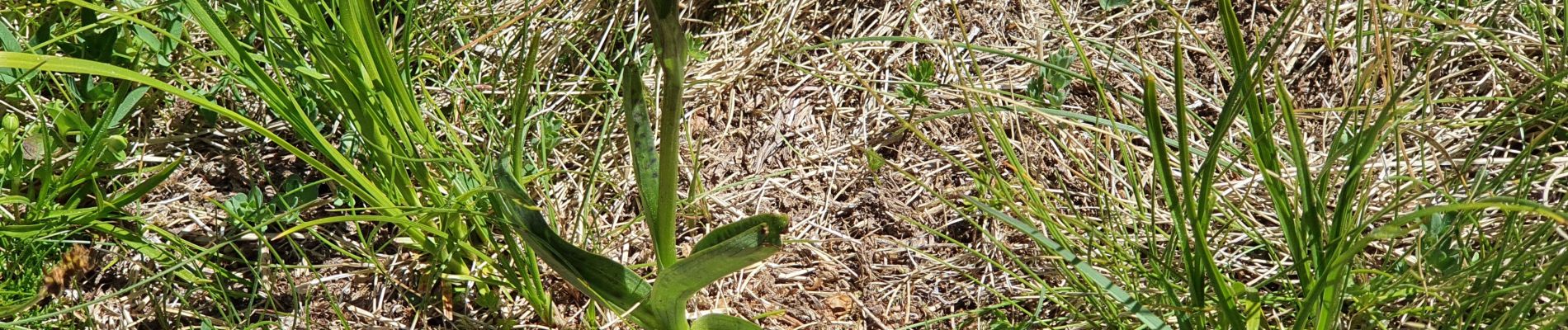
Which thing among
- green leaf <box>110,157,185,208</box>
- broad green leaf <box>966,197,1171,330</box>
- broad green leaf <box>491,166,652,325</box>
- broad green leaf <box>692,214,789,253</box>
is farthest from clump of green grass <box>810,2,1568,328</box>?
green leaf <box>110,157,185,208</box>

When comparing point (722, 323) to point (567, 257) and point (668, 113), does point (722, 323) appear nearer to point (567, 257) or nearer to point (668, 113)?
point (567, 257)

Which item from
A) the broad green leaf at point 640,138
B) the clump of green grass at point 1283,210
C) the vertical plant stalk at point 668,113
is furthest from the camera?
the broad green leaf at point 640,138

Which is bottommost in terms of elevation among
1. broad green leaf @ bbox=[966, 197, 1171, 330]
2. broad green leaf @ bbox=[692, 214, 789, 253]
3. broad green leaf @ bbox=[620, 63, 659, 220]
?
broad green leaf @ bbox=[966, 197, 1171, 330]

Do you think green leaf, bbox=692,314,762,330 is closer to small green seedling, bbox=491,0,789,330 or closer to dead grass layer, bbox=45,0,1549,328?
small green seedling, bbox=491,0,789,330

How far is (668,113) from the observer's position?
1.13 meters

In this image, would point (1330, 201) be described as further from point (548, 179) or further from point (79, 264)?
point (79, 264)

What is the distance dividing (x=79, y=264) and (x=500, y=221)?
0.77 meters

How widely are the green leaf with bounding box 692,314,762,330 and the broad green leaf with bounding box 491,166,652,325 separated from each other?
10 centimetres

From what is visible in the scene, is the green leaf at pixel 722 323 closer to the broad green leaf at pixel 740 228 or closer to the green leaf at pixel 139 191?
the broad green leaf at pixel 740 228

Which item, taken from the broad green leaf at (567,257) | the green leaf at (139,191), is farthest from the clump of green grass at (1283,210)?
the green leaf at (139,191)

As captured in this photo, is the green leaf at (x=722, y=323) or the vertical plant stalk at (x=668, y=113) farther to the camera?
the green leaf at (x=722, y=323)

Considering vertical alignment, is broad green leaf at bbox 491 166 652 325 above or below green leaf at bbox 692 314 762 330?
above

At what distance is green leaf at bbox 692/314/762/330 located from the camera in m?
1.39

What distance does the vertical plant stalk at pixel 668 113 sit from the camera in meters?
1.00
